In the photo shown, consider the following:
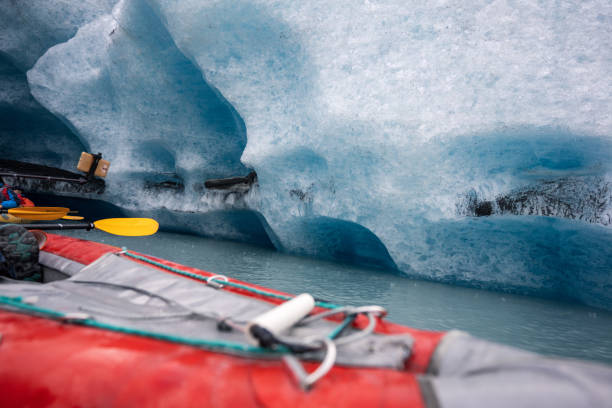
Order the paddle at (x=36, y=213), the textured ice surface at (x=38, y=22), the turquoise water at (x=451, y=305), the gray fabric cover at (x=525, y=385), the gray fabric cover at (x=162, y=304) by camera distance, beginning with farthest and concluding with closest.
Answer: the textured ice surface at (x=38, y=22) → the paddle at (x=36, y=213) → the turquoise water at (x=451, y=305) → the gray fabric cover at (x=162, y=304) → the gray fabric cover at (x=525, y=385)

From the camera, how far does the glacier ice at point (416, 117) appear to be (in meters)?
2.48

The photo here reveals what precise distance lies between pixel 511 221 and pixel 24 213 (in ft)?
17.4

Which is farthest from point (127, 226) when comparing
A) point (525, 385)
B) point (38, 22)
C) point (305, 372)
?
point (38, 22)

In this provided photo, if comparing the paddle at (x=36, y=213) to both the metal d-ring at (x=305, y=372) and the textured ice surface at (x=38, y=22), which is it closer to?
the textured ice surface at (x=38, y=22)

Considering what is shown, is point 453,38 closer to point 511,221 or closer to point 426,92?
point 426,92

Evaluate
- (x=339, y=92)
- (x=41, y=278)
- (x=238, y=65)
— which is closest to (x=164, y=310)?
(x=41, y=278)

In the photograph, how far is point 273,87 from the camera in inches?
146

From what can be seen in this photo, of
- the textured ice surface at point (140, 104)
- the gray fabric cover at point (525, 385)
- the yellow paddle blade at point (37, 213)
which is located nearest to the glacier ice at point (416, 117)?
the textured ice surface at point (140, 104)

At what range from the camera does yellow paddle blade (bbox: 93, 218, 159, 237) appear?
263 cm

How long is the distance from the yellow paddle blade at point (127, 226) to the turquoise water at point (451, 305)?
49 centimetres

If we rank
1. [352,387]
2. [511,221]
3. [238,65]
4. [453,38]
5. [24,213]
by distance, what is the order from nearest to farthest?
1. [352,387]
2. [453,38]
3. [511,221]
4. [24,213]
5. [238,65]

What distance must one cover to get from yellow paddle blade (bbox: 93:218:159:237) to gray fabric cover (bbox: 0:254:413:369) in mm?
1189

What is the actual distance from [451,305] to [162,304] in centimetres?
225

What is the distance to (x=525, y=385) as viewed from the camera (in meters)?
0.49
